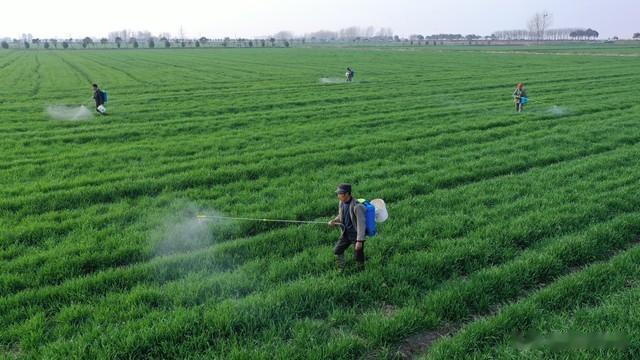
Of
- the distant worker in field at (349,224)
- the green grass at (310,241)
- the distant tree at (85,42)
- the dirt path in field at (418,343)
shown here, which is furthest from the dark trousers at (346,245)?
the distant tree at (85,42)

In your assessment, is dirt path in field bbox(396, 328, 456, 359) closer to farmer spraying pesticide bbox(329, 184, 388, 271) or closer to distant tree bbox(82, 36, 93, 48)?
farmer spraying pesticide bbox(329, 184, 388, 271)

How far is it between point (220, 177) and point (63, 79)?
1240 inches

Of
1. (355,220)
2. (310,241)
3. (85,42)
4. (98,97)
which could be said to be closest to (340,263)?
(355,220)

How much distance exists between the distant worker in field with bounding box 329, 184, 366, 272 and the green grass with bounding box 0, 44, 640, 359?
23 cm

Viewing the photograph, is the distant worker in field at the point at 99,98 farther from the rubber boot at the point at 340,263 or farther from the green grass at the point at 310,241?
the rubber boot at the point at 340,263

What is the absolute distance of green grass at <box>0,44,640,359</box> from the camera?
532 centimetres

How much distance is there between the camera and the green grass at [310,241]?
5.32 m

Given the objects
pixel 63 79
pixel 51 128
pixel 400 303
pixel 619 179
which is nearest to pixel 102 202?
pixel 400 303

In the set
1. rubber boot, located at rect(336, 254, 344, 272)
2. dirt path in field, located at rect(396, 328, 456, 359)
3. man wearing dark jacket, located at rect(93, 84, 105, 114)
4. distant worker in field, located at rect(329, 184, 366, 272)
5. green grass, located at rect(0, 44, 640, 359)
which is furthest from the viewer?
man wearing dark jacket, located at rect(93, 84, 105, 114)

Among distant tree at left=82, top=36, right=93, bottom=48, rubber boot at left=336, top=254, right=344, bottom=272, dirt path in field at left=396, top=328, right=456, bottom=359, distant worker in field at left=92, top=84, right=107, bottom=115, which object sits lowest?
dirt path in field at left=396, top=328, right=456, bottom=359

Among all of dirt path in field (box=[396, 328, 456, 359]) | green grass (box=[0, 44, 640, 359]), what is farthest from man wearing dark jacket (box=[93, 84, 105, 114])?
dirt path in field (box=[396, 328, 456, 359])

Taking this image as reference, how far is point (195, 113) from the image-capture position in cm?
2103

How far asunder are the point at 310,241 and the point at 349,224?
125cm

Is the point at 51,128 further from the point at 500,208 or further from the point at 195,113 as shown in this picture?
the point at 500,208
